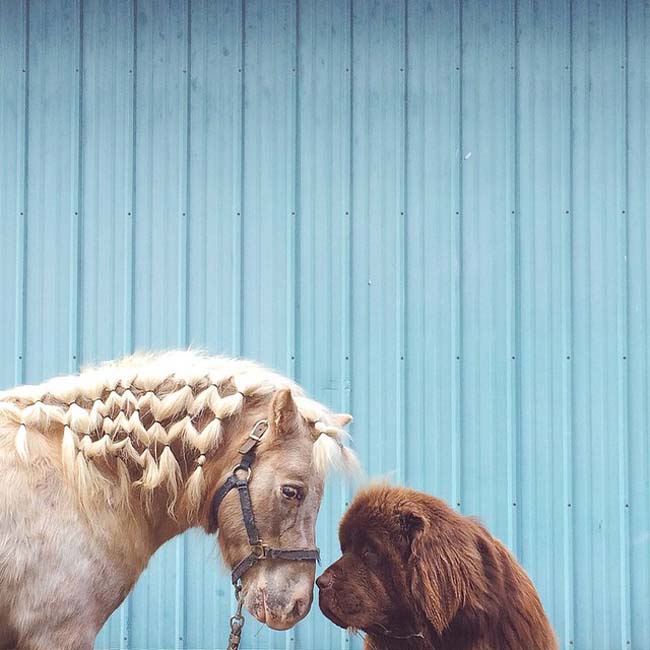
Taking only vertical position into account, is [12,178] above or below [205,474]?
above

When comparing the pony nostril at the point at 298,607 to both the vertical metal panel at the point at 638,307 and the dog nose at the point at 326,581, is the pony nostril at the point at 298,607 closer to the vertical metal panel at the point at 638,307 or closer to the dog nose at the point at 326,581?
the dog nose at the point at 326,581

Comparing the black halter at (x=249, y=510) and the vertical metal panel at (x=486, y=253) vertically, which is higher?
the vertical metal panel at (x=486, y=253)

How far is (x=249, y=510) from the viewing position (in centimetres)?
303

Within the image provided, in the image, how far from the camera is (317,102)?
5.29 metres

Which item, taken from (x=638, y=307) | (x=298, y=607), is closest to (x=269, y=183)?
(x=638, y=307)

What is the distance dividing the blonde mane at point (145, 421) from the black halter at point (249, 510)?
0.09m

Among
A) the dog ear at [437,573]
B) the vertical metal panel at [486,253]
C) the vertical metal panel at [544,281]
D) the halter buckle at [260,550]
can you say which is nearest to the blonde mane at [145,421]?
the halter buckle at [260,550]

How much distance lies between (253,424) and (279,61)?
2833 mm

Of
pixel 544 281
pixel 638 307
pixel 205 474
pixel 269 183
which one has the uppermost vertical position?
pixel 269 183

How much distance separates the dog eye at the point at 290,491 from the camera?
9.95 feet

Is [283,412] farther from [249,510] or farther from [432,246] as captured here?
[432,246]

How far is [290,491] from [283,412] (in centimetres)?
26

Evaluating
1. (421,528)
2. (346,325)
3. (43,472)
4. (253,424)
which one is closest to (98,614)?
(43,472)

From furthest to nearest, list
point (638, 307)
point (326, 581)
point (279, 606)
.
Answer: point (638, 307) < point (326, 581) < point (279, 606)
